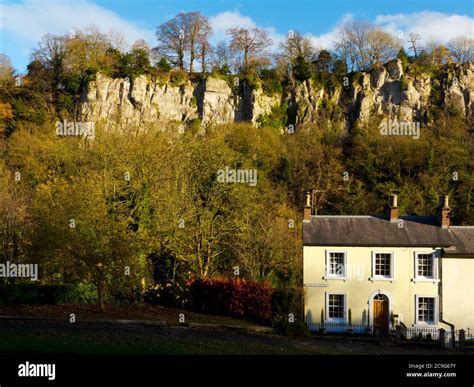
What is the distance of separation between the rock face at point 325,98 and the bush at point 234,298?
33.2 m

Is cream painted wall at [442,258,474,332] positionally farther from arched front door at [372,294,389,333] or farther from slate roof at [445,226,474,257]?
arched front door at [372,294,389,333]

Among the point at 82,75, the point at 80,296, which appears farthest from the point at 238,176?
the point at 82,75

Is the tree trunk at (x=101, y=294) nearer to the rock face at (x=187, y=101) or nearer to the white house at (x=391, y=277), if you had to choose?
the white house at (x=391, y=277)

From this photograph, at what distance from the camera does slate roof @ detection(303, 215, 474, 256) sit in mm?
22422

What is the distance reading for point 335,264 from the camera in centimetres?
2284

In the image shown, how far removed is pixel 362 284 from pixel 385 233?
2.50 metres

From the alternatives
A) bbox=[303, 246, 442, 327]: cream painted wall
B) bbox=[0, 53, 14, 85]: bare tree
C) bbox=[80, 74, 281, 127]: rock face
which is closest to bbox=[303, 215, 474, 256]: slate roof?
bbox=[303, 246, 442, 327]: cream painted wall

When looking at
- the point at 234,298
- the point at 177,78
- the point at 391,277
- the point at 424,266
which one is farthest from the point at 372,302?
the point at 177,78

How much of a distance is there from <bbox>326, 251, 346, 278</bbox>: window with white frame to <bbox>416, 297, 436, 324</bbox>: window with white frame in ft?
11.7

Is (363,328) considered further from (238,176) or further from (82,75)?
(82,75)

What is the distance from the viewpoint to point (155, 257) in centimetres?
2620

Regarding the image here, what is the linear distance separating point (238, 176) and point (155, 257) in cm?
594

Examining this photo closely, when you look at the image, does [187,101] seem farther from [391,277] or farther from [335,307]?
[391,277]

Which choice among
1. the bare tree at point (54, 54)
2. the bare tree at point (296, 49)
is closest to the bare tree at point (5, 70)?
the bare tree at point (54, 54)
